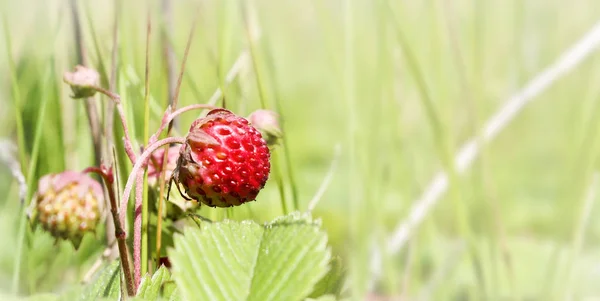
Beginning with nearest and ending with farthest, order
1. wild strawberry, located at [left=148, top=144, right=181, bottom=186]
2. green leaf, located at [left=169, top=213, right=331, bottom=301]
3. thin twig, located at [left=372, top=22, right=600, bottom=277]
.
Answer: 1. green leaf, located at [left=169, top=213, right=331, bottom=301]
2. wild strawberry, located at [left=148, top=144, right=181, bottom=186]
3. thin twig, located at [left=372, top=22, right=600, bottom=277]

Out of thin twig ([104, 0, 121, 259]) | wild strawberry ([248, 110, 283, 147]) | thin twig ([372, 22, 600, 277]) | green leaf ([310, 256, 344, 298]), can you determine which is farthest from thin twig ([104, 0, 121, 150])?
thin twig ([372, 22, 600, 277])

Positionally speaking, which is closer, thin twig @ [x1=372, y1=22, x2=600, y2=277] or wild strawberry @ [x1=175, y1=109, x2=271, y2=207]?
wild strawberry @ [x1=175, y1=109, x2=271, y2=207]

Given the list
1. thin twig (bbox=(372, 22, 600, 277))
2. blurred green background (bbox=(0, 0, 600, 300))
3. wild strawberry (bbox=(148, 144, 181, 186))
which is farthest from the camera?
thin twig (bbox=(372, 22, 600, 277))

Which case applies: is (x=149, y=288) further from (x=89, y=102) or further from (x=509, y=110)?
(x=509, y=110)

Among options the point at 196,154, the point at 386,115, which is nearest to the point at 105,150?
the point at 196,154

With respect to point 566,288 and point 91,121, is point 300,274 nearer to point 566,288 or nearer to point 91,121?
point 91,121

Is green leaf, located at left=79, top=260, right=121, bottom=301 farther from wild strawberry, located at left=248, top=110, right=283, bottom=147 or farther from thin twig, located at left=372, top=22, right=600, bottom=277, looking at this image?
thin twig, located at left=372, top=22, right=600, bottom=277

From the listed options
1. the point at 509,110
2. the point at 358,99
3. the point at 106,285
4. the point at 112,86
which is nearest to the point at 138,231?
the point at 106,285
